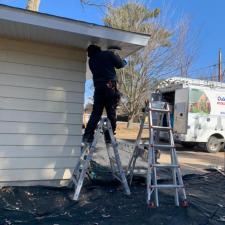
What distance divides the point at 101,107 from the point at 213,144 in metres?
9.36

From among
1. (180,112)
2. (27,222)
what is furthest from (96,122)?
(180,112)

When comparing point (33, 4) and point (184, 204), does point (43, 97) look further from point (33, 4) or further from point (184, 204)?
point (33, 4)

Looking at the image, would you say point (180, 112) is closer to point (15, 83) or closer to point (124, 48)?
point (124, 48)

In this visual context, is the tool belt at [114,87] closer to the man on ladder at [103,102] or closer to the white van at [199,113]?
the man on ladder at [103,102]

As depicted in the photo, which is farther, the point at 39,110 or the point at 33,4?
the point at 33,4

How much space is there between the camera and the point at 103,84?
552 centimetres

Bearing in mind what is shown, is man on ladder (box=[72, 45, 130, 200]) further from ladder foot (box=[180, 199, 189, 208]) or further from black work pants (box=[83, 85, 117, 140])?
ladder foot (box=[180, 199, 189, 208])

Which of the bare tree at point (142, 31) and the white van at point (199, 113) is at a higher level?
the bare tree at point (142, 31)

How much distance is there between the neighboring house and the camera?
5.52m

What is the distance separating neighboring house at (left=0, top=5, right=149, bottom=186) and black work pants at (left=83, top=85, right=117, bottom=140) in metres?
0.34

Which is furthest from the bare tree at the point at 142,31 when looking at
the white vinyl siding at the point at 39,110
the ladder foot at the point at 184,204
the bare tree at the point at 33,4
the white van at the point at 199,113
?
the ladder foot at the point at 184,204

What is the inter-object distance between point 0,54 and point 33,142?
4.90 ft

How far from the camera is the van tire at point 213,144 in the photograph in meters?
13.9

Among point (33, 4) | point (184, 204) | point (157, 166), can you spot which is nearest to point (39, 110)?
point (157, 166)
